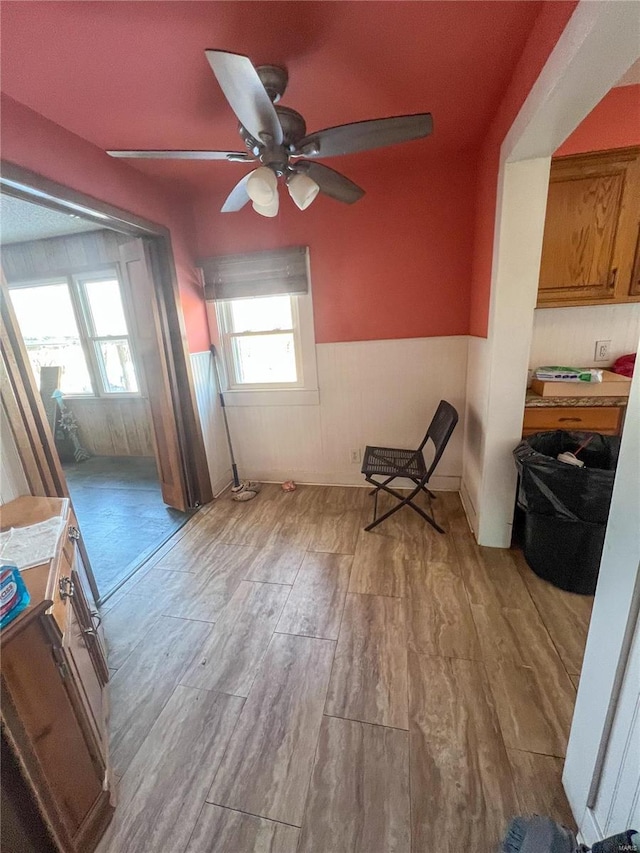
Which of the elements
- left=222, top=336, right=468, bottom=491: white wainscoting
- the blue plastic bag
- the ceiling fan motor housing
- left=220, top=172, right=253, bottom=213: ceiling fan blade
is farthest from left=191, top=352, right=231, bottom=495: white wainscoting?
the blue plastic bag

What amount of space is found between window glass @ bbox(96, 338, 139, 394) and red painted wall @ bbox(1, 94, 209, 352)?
5.41ft

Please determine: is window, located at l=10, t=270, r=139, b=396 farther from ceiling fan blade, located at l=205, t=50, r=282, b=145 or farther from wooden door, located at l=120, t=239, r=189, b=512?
ceiling fan blade, located at l=205, t=50, r=282, b=145

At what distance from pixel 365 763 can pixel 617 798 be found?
0.68 metres

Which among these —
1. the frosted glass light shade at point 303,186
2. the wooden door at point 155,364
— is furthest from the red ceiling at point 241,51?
the wooden door at point 155,364

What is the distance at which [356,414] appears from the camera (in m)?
2.86

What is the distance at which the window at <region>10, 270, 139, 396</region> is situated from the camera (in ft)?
12.6

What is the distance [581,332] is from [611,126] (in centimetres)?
104

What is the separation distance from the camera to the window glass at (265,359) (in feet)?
9.61

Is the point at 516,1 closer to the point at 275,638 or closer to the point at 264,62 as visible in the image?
the point at 264,62

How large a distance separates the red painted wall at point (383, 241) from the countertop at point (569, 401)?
0.85 metres

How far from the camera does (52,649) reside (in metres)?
0.89

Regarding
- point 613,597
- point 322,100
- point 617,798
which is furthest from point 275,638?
point 322,100

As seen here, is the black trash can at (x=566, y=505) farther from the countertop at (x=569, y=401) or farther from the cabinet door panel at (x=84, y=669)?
the cabinet door panel at (x=84, y=669)

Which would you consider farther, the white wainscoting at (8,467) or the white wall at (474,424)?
the white wall at (474,424)
